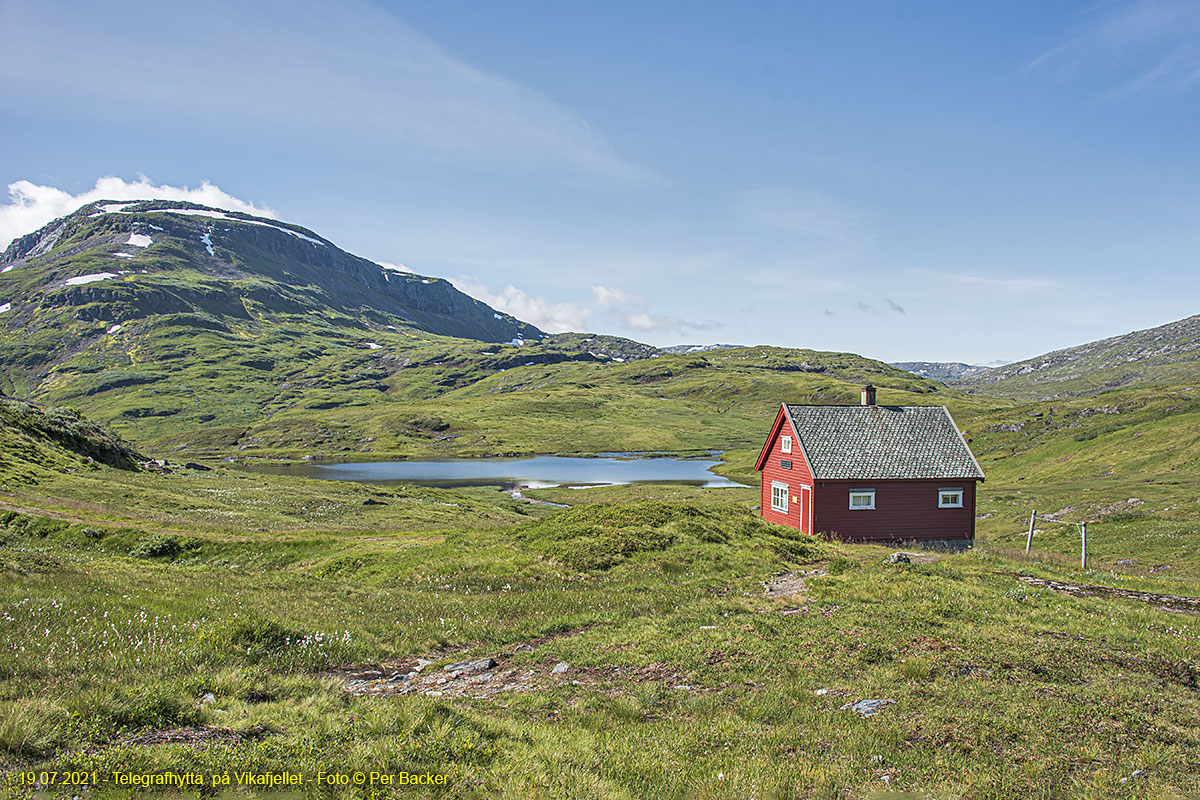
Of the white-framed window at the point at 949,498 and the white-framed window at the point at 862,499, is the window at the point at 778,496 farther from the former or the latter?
the white-framed window at the point at 949,498

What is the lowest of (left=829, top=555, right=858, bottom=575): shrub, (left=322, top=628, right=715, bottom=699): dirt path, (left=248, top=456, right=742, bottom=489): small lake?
(left=248, top=456, right=742, bottom=489): small lake

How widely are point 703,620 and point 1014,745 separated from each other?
9.05 meters

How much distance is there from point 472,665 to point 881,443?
126 ft

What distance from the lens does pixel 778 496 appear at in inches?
1923

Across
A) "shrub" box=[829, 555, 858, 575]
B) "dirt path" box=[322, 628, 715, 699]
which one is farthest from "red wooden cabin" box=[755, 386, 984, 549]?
"dirt path" box=[322, 628, 715, 699]

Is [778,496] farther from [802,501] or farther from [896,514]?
[896,514]

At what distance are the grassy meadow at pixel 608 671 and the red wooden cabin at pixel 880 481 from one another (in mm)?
10391

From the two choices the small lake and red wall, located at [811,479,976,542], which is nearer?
red wall, located at [811,479,976,542]

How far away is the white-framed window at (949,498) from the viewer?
43.2 meters

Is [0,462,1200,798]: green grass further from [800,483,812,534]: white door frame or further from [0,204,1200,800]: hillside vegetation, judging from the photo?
[800,483,812,534]: white door frame

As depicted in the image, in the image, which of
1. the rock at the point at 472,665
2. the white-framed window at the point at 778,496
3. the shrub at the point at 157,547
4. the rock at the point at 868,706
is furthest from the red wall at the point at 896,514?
the shrub at the point at 157,547

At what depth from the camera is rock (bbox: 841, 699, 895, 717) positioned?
11117 millimetres

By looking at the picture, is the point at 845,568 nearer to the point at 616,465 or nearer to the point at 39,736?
the point at 39,736

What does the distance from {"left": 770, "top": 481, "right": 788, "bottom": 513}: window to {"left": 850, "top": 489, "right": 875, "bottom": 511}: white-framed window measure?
565 cm
